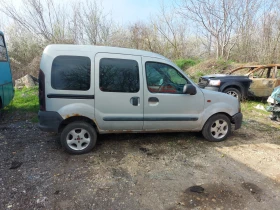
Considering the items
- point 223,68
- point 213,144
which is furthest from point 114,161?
point 223,68

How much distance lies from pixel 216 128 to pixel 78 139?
2.92 m

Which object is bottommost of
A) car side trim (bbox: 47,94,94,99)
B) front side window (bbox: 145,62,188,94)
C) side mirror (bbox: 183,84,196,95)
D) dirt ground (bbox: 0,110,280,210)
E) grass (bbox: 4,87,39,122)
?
dirt ground (bbox: 0,110,280,210)

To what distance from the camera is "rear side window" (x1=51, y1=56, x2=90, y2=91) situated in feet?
11.4

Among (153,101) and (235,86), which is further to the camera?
(235,86)

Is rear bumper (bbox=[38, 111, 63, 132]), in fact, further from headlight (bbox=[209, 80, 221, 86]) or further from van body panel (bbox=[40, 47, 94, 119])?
headlight (bbox=[209, 80, 221, 86])

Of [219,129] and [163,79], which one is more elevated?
[163,79]

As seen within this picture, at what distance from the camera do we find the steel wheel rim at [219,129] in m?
4.42

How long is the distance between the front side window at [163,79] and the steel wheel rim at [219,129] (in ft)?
3.77

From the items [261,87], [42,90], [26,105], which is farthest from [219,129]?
[26,105]

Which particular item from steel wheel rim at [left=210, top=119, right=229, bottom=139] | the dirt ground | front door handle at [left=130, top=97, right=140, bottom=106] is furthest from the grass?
steel wheel rim at [left=210, top=119, right=229, bottom=139]

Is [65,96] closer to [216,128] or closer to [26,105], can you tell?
[216,128]

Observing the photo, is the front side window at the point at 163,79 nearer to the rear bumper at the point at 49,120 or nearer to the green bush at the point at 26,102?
the rear bumper at the point at 49,120

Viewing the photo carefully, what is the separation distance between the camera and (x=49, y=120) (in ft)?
11.7

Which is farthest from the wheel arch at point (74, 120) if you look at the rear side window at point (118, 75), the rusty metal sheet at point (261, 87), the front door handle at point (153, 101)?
the rusty metal sheet at point (261, 87)
